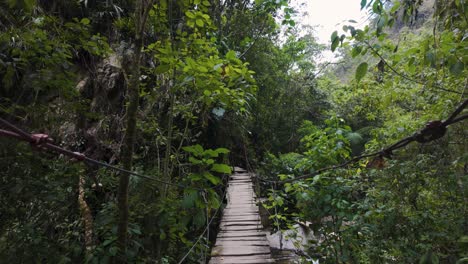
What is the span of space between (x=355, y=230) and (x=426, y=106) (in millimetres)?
1315

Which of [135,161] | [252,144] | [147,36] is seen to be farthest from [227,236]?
[252,144]

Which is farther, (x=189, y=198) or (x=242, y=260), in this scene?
(x=242, y=260)

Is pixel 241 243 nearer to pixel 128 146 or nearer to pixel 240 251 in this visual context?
pixel 240 251

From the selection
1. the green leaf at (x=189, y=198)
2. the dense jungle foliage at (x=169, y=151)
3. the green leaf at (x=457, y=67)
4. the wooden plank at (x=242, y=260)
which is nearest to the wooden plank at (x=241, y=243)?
the wooden plank at (x=242, y=260)

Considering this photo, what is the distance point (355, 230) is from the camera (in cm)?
204

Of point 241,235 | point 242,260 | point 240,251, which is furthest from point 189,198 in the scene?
point 241,235

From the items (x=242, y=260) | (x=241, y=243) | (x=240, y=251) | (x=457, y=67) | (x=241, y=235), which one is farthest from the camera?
(x=241, y=235)

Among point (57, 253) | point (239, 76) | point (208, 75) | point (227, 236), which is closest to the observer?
point (57, 253)

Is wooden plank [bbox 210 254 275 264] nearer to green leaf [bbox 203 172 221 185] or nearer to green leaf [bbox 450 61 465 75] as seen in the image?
green leaf [bbox 203 172 221 185]

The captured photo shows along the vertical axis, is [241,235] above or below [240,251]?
above

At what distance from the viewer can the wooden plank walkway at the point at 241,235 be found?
2283 mm

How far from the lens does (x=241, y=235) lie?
2711mm

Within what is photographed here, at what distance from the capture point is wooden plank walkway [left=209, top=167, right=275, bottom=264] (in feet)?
7.49

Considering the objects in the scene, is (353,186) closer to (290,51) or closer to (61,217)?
(61,217)
